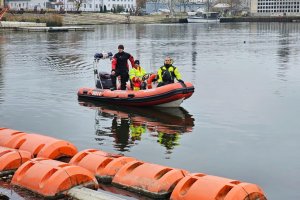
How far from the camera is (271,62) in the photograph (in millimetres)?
32469

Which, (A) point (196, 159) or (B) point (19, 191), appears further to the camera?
(A) point (196, 159)

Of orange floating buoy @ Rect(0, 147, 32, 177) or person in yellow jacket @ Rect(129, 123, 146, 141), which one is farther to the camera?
person in yellow jacket @ Rect(129, 123, 146, 141)

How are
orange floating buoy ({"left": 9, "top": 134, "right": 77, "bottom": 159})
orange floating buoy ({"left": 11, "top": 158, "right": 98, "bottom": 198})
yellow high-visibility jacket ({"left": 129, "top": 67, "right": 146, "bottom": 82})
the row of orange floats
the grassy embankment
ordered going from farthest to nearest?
1. the grassy embankment
2. yellow high-visibility jacket ({"left": 129, "top": 67, "right": 146, "bottom": 82})
3. orange floating buoy ({"left": 9, "top": 134, "right": 77, "bottom": 159})
4. orange floating buoy ({"left": 11, "top": 158, "right": 98, "bottom": 198})
5. the row of orange floats

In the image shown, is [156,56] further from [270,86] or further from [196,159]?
[196,159]

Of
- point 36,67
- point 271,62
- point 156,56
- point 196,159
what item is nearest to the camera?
point 196,159

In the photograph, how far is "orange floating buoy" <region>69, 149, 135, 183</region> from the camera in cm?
1006

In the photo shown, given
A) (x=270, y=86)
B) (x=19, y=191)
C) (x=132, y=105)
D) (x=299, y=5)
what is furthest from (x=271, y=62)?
(x=299, y=5)

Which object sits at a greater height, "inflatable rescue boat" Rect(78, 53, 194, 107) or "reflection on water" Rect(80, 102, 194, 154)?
"inflatable rescue boat" Rect(78, 53, 194, 107)

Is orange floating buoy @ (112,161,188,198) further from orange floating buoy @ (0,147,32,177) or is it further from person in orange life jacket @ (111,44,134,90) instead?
person in orange life jacket @ (111,44,134,90)

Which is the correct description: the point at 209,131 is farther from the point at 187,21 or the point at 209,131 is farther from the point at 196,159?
the point at 187,21

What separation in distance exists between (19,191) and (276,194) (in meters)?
4.66

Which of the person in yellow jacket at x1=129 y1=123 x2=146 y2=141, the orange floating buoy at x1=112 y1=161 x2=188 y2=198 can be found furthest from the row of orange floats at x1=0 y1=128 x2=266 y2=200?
the person in yellow jacket at x1=129 y1=123 x2=146 y2=141

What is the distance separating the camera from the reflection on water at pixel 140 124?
13797 mm

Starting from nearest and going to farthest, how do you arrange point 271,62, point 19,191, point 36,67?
1. point 19,191
2. point 36,67
3. point 271,62
